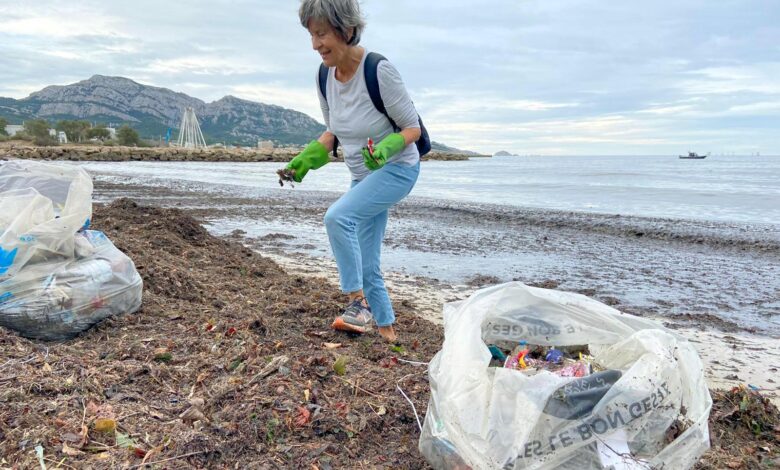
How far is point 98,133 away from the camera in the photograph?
245 ft

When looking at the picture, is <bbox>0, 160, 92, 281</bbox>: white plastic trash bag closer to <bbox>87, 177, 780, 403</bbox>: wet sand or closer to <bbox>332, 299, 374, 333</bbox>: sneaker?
<bbox>332, 299, 374, 333</bbox>: sneaker

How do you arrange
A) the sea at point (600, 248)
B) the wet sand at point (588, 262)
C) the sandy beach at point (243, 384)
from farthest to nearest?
the sea at point (600, 248), the wet sand at point (588, 262), the sandy beach at point (243, 384)

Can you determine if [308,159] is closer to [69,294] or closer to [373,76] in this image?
[373,76]

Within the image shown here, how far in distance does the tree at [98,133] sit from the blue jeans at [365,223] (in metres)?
80.3

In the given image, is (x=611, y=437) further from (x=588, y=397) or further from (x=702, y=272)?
(x=702, y=272)

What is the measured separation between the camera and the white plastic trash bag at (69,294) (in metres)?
3.01

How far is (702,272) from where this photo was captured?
7.36 m

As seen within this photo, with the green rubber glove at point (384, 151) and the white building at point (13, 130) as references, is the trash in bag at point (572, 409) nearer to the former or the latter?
the green rubber glove at point (384, 151)

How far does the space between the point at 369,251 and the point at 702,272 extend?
5.62 meters

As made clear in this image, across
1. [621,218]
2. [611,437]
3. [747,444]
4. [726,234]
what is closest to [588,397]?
[611,437]

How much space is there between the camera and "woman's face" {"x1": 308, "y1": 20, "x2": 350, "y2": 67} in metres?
2.93

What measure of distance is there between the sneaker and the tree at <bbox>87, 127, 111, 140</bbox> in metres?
80.3

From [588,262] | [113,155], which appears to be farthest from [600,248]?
[113,155]

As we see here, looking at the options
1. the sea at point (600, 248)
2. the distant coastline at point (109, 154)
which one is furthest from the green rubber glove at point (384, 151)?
the distant coastline at point (109, 154)
